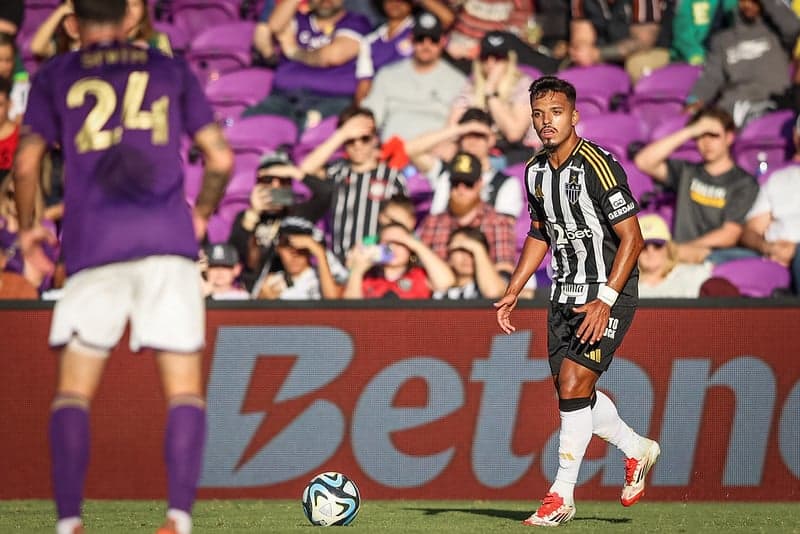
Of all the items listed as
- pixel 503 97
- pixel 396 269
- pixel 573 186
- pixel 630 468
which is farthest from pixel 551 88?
pixel 503 97

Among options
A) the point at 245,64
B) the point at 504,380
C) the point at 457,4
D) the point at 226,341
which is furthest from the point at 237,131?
the point at 504,380

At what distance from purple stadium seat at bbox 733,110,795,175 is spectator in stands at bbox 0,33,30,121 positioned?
5781 millimetres

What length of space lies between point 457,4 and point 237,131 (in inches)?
87.0

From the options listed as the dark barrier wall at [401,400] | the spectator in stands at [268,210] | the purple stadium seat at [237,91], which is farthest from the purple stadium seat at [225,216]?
the dark barrier wall at [401,400]

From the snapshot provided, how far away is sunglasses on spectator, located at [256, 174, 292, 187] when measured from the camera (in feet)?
34.3

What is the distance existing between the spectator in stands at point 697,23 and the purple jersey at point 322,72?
2644 millimetres

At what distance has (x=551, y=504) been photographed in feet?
21.6

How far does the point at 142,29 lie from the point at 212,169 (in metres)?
3.69

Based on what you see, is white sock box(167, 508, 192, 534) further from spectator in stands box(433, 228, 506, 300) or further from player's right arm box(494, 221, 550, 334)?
spectator in stands box(433, 228, 506, 300)

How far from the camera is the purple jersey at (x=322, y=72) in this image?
11.5 m

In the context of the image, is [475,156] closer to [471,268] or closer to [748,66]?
[471,268]

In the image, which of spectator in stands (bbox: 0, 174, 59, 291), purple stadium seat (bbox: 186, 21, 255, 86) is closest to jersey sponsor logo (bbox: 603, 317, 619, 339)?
spectator in stands (bbox: 0, 174, 59, 291)

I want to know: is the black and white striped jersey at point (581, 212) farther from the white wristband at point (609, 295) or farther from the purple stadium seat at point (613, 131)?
the purple stadium seat at point (613, 131)

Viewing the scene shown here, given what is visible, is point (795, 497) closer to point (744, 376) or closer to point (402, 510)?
point (744, 376)
